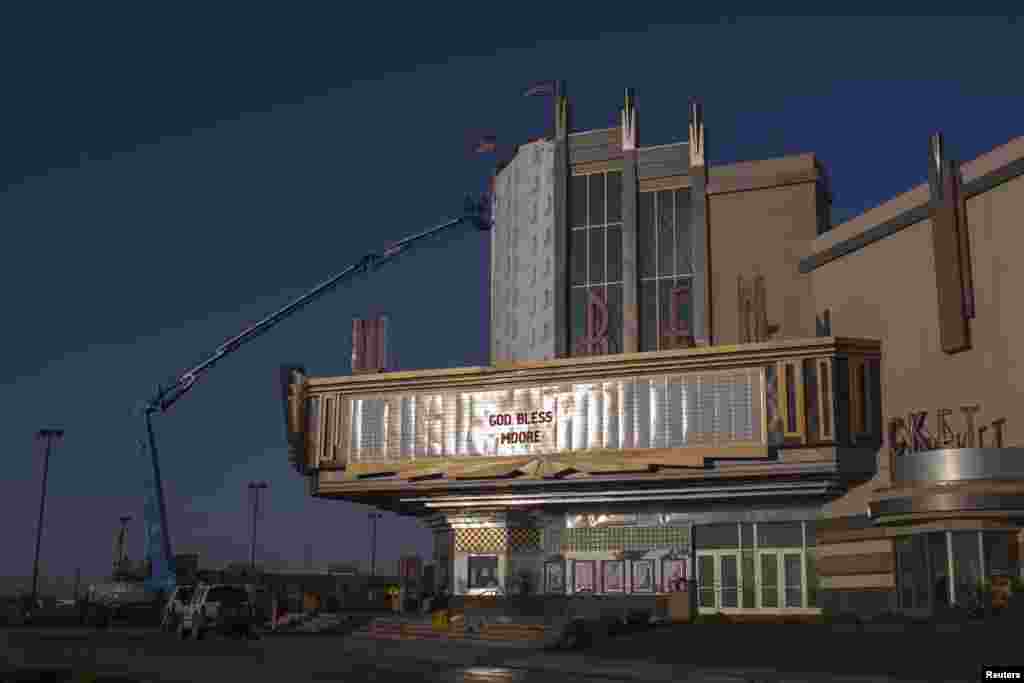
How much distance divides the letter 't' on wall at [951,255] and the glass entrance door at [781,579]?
11625 millimetres

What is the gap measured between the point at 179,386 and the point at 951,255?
233 ft

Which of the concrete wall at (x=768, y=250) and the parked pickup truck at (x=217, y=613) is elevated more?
the concrete wall at (x=768, y=250)

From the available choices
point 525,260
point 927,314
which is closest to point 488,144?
point 525,260

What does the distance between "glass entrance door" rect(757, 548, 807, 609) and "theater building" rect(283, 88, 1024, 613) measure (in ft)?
0.32

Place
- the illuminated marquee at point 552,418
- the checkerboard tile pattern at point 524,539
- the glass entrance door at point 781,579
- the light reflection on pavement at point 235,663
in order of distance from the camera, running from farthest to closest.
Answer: the checkerboard tile pattern at point 524,539, the glass entrance door at point 781,579, the illuminated marquee at point 552,418, the light reflection on pavement at point 235,663

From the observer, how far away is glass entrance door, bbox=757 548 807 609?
46375 millimetres

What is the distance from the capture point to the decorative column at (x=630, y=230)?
57.3m

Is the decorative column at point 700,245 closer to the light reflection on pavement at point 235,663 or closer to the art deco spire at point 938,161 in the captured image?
the art deco spire at point 938,161

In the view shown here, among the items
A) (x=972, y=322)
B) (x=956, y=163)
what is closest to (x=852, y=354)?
(x=972, y=322)

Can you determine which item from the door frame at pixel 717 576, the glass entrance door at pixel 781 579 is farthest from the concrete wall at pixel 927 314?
the door frame at pixel 717 576

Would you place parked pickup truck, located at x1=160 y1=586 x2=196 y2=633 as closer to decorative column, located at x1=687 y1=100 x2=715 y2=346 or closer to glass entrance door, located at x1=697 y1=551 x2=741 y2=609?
glass entrance door, located at x1=697 y1=551 x2=741 y2=609

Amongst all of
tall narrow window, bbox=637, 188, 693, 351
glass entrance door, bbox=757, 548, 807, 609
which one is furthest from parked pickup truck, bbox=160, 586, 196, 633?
tall narrow window, bbox=637, 188, 693, 351

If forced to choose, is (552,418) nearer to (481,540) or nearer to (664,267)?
(481,540)

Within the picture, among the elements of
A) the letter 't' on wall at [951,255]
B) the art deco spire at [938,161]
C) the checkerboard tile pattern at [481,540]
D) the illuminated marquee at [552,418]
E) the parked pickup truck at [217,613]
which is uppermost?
the art deco spire at [938,161]
